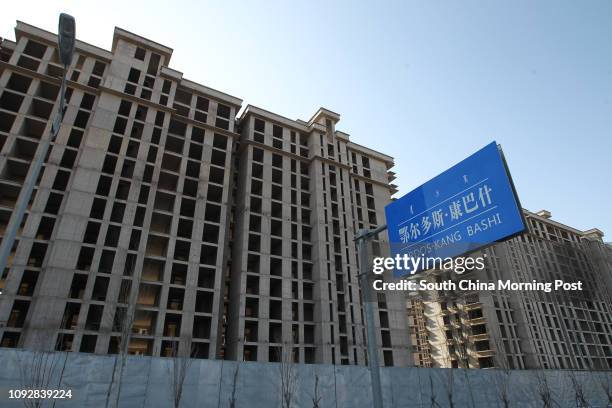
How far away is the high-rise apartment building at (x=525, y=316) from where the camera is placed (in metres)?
66.7

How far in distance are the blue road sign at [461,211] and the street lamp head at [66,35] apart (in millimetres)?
8336

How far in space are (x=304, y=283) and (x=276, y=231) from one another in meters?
7.50

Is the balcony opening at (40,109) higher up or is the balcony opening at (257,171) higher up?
the balcony opening at (40,109)

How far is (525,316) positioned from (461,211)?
75597mm

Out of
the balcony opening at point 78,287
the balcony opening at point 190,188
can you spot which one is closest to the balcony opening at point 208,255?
the balcony opening at point 190,188

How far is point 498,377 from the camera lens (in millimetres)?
27297

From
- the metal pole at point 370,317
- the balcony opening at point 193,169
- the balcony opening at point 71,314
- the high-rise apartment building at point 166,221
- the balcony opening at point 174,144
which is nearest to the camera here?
the metal pole at point 370,317

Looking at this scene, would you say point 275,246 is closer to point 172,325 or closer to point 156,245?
point 156,245

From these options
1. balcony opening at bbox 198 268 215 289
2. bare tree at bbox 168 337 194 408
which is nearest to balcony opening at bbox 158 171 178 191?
balcony opening at bbox 198 268 215 289

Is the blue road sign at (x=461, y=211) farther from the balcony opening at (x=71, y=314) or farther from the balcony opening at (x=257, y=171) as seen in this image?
the balcony opening at (x=257, y=171)

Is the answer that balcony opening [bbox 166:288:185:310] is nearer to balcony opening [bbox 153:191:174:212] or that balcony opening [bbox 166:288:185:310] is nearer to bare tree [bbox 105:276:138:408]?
bare tree [bbox 105:276:138:408]

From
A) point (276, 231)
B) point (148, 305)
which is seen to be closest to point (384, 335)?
point (276, 231)

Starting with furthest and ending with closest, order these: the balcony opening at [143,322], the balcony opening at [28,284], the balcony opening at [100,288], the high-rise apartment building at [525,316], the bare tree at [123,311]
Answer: the high-rise apartment building at [525,316]
the balcony opening at [143,322]
the balcony opening at [100,288]
the balcony opening at [28,284]
the bare tree at [123,311]

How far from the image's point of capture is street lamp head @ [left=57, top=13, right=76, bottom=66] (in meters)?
7.98
